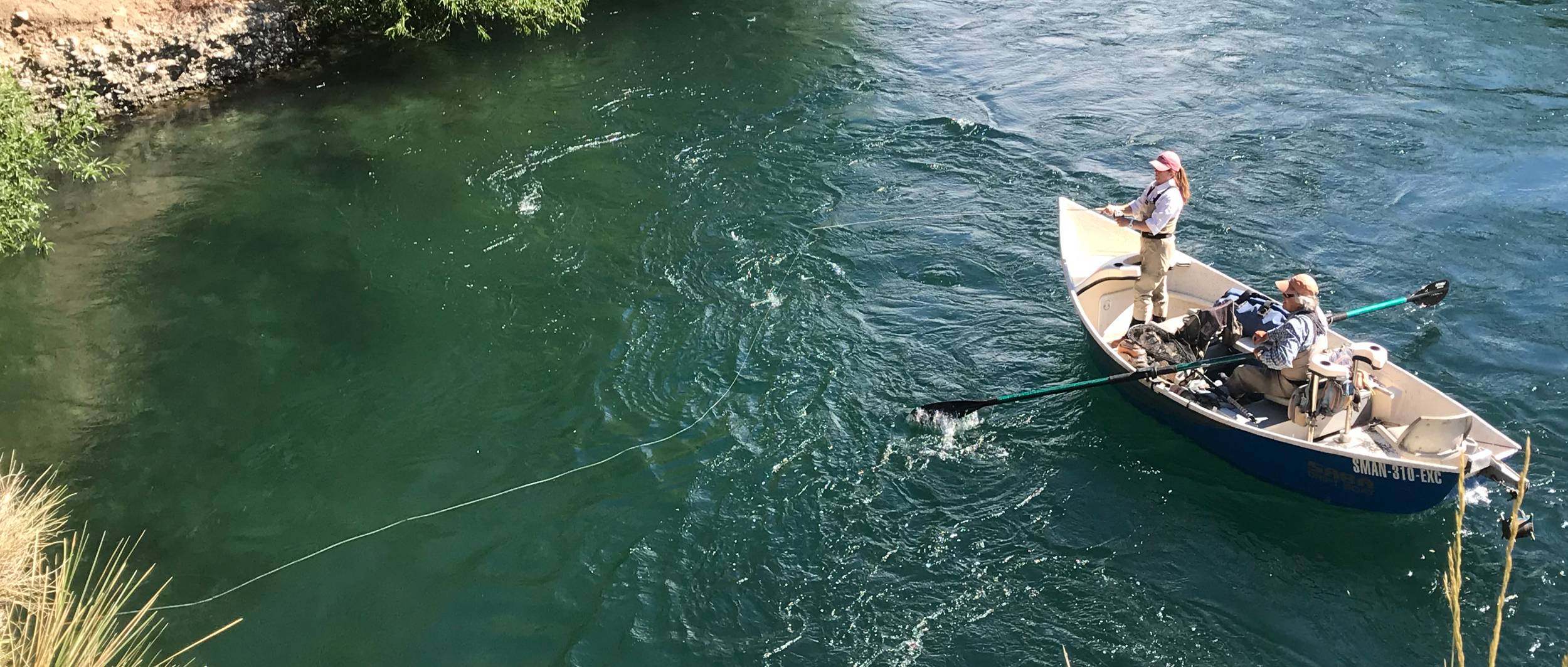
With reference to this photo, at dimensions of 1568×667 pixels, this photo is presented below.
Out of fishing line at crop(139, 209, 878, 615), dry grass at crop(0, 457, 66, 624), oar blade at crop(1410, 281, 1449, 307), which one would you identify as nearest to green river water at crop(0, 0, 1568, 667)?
fishing line at crop(139, 209, 878, 615)

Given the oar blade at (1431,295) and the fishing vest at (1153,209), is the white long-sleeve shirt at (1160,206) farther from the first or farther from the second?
the oar blade at (1431,295)

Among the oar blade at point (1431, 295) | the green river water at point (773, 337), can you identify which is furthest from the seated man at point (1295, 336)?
the oar blade at point (1431, 295)

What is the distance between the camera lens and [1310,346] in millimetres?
9992

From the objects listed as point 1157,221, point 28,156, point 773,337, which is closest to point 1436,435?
point 1157,221

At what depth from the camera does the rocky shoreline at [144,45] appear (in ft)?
61.0

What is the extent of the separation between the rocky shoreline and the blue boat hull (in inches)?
686

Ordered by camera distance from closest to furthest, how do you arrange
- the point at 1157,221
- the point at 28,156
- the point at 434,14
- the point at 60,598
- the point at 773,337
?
1. the point at 60,598
2. the point at 1157,221
3. the point at 773,337
4. the point at 28,156
5. the point at 434,14

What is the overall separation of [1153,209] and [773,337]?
458 cm

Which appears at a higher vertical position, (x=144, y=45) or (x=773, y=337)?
(x=144, y=45)

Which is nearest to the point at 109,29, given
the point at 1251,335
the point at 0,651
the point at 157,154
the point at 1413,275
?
the point at 157,154

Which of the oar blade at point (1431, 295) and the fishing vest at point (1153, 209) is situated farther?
the oar blade at point (1431, 295)

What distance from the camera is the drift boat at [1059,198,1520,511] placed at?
30.8ft

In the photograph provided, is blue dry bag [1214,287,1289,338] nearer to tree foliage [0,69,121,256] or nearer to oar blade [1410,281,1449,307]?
oar blade [1410,281,1449,307]

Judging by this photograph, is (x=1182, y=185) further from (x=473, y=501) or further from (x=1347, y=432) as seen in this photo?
(x=473, y=501)
